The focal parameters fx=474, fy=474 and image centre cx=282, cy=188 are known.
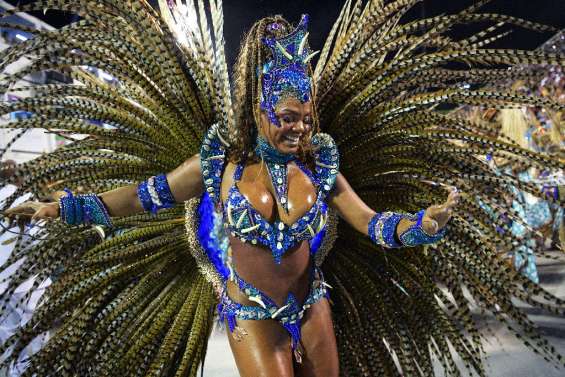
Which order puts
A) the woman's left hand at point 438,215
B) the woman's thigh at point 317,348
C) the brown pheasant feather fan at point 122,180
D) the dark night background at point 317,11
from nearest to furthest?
1. the woman's left hand at point 438,215
2. the woman's thigh at point 317,348
3. the brown pheasant feather fan at point 122,180
4. the dark night background at point 317,11

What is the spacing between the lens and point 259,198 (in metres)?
1.70

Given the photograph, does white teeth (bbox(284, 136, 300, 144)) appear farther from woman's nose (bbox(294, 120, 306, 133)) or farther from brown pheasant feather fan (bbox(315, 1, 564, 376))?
brown pheasant feather fan (bbox(315, 1, 564, 376))

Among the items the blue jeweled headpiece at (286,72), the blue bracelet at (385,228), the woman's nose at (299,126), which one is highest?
the blue jeweled headpiece at (286,72)

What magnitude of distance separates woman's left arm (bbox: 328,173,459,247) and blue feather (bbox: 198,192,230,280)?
0.47 m

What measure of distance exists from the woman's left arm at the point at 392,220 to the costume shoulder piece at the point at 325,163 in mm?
49

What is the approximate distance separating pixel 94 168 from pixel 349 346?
136 centimetres

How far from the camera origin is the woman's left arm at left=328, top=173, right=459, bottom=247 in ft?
5.10

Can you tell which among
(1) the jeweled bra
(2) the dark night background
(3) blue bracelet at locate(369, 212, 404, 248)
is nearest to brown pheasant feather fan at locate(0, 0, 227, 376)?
(1) the jeweled bra

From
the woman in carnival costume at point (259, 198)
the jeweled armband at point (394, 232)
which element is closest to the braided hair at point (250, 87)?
the woman in carnival costume at point (259, 198)

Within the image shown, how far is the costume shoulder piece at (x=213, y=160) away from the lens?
5.82ft

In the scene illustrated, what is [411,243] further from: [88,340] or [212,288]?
[88,340]

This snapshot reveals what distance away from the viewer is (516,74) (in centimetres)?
189

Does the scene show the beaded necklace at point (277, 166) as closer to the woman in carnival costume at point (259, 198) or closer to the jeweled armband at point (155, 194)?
the woman in carnival costume at point (259, 198)

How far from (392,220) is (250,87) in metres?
0.70
